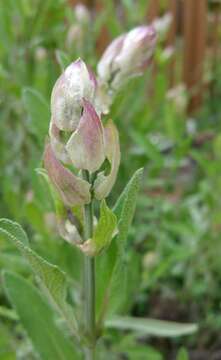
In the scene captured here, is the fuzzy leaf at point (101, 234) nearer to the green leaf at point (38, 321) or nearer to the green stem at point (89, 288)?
the green stem at point (89, 288)

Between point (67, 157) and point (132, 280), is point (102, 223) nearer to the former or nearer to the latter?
point (67, 157)

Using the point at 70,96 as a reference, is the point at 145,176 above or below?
below

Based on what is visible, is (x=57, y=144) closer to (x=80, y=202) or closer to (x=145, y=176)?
(x=80, y=202)

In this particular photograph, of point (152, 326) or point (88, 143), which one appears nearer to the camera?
point (88, 143)

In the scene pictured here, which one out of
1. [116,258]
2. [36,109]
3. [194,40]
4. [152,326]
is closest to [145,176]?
[152,326]

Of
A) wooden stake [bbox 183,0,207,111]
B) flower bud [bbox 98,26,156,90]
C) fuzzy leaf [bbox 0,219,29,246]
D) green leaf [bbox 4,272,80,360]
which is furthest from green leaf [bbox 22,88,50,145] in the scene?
wooden stake [bbox 183,0,207,111]

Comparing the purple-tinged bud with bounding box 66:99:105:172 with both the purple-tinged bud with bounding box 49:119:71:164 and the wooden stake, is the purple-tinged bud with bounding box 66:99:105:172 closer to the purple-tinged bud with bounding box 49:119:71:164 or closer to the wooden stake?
the purple-tinged bud with bounding box 49:119:71:164

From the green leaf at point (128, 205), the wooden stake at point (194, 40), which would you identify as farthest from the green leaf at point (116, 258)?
the wooden stake at point (194, 40)
